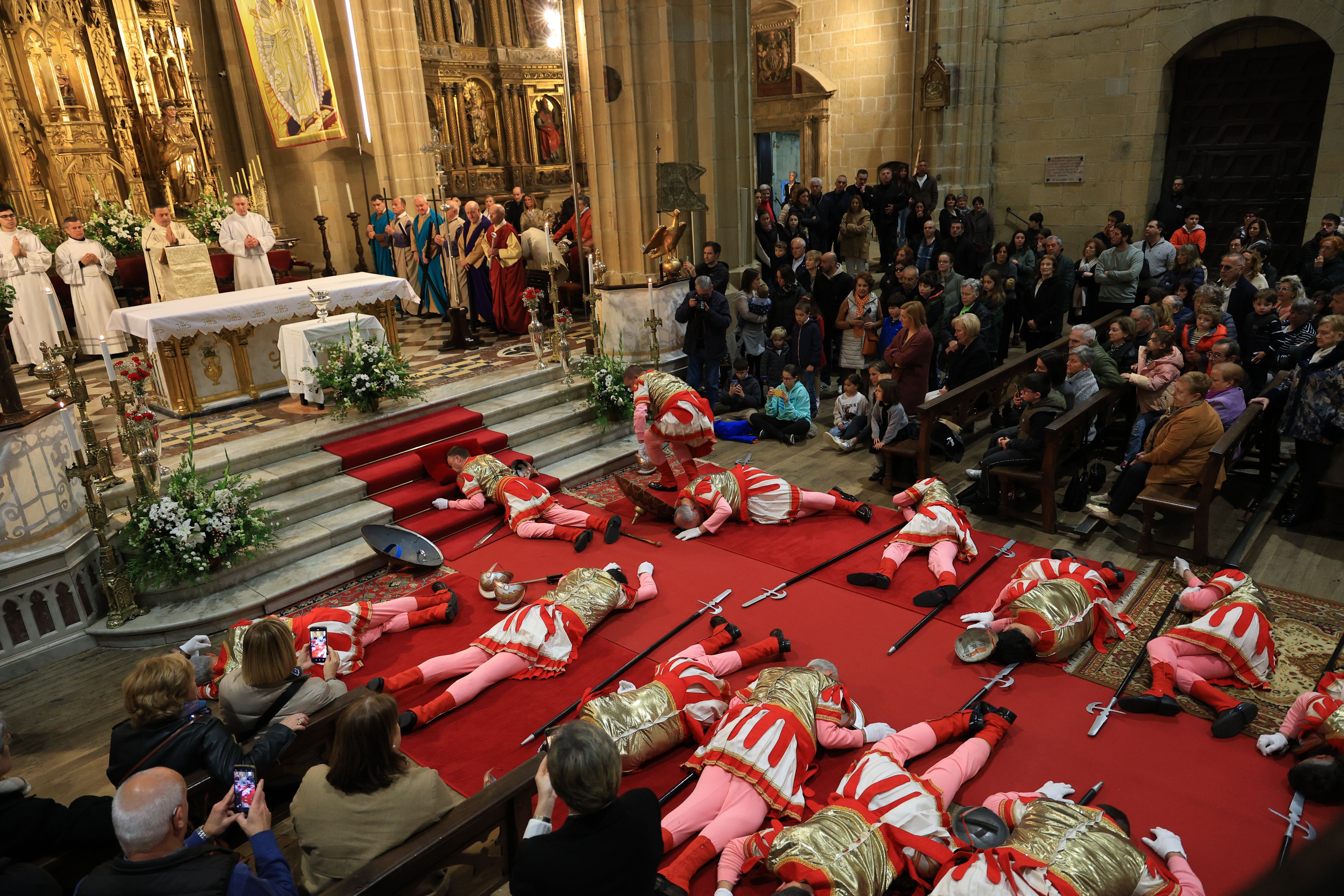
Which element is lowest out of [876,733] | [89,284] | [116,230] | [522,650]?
[876,733]

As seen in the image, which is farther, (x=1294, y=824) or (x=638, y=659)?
(x=638, y=659)

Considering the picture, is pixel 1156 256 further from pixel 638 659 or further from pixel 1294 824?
pixel 638 659

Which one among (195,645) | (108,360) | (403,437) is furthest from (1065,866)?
(108,360)

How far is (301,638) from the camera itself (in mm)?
4715

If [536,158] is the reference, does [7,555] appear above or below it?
below

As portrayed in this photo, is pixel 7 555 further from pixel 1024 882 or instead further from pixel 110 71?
pixel 110 71

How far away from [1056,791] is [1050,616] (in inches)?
56.8

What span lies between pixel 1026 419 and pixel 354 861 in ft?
18.0

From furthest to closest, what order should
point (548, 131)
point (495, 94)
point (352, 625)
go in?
point (548, 131) → point (495, 94) → point (352, 625)

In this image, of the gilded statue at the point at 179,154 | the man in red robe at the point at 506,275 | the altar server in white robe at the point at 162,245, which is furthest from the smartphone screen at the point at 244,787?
the gilded statue at the point at 179,154

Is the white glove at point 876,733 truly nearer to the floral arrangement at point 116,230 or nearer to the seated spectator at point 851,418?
the seated spectator at point 851,418

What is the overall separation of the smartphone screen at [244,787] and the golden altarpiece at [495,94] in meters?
14.1

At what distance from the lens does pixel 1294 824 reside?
364cm

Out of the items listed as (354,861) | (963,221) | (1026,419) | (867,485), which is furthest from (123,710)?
(963,221)
